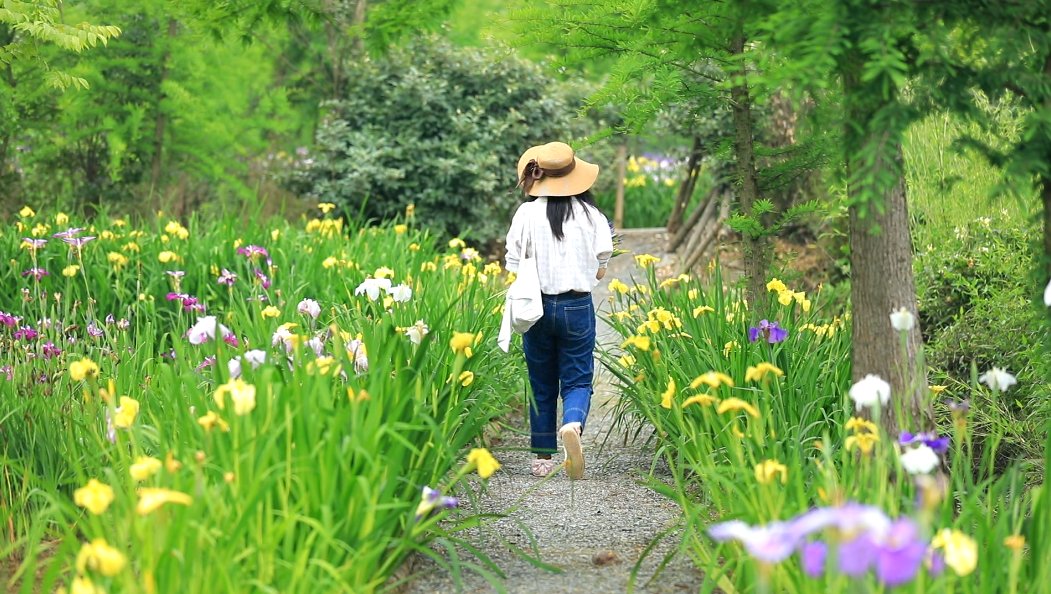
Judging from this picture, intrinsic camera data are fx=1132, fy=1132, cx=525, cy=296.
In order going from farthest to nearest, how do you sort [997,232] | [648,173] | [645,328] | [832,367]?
1. [648,173]
2. [997,232]
3. [645,328]
4. [832,367]

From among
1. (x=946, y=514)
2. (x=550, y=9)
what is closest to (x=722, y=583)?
(x=946, y=514)

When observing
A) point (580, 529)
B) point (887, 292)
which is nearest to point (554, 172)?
point (580, 529)

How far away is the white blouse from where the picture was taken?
475 centimetres

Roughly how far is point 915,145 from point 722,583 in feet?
14.6

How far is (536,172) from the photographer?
16.0ft

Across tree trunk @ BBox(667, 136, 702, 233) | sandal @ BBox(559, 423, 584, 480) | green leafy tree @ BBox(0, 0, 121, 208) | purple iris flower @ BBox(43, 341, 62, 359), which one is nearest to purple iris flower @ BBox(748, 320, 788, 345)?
sandal @ BBox(559, 423, 584, 480)

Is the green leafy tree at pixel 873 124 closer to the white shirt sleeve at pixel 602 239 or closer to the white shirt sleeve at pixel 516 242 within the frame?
the white shirt sleeve at pixel 602 239

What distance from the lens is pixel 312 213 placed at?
11547mm

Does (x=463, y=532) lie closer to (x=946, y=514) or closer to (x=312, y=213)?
(x=946, y=514)

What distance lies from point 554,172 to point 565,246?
0.33 metres

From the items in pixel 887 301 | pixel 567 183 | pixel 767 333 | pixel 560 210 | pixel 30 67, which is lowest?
pixel 767 333

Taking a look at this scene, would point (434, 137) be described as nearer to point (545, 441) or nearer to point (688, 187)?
point (688, 187)

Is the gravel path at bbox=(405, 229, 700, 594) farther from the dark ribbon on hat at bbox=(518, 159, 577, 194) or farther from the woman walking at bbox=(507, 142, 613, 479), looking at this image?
the dark ribbon on hat at bbox=(518, 159, 577, 194)

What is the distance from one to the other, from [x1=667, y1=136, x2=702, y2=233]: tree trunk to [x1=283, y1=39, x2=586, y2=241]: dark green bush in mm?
1345
